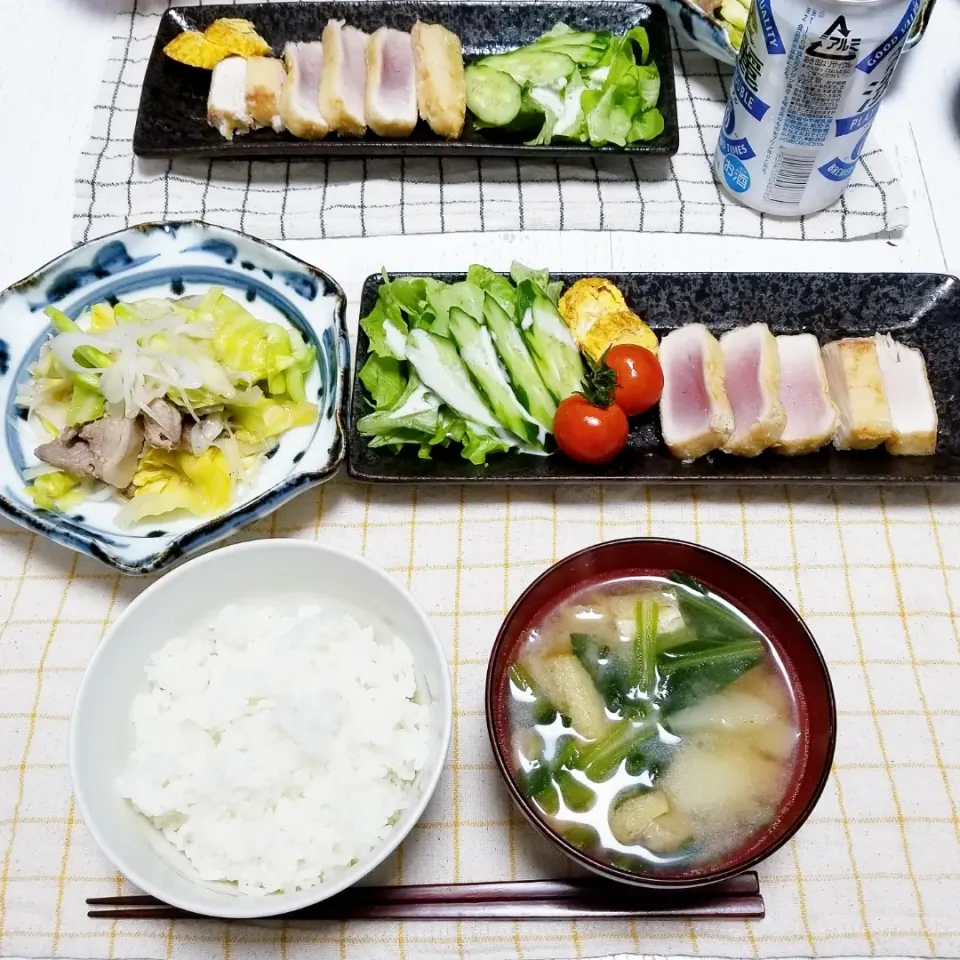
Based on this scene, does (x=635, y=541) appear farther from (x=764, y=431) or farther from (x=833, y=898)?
(x=833, y=898)

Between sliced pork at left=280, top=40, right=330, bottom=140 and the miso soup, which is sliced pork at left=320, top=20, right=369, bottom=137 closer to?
sliced pork at left=280, top=40, right=330, bottom=140

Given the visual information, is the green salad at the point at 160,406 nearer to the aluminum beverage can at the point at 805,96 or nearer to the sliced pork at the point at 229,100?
the sliced pork at the point at 229,100

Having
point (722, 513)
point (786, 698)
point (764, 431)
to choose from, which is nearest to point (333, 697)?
point (786, 698)

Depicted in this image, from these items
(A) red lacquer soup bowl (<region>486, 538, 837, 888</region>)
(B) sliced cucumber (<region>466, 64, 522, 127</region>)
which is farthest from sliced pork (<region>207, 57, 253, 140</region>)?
(A) red lacquer soup bowl (<region>486, 538, 837, 888</region>)

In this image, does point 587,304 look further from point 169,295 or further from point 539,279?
point 169,295

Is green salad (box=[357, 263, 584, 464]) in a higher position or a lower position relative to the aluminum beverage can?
lower

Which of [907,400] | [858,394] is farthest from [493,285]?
[907,400]
